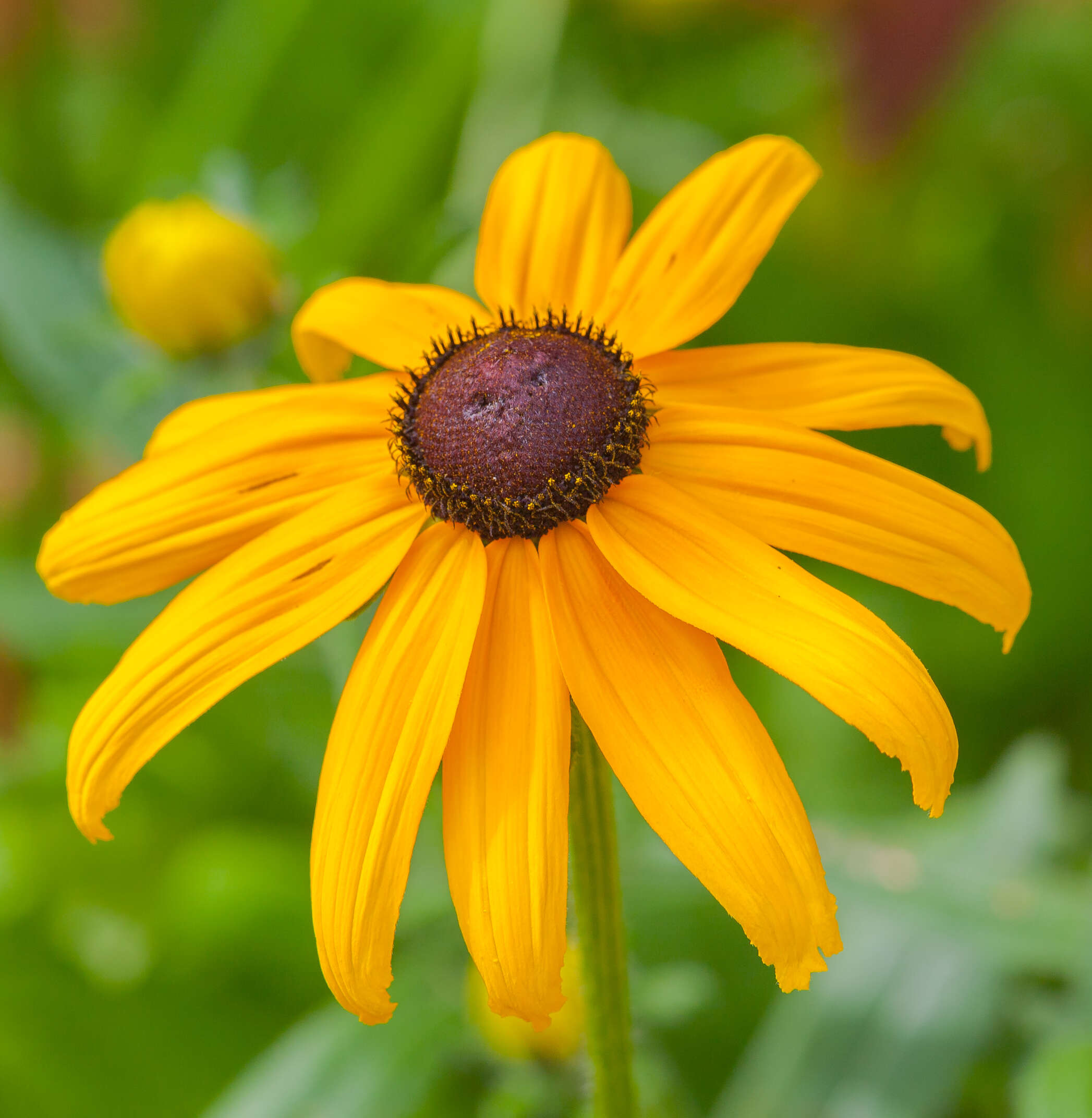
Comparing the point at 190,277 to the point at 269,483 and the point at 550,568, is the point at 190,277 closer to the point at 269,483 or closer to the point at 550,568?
the point at 269,483

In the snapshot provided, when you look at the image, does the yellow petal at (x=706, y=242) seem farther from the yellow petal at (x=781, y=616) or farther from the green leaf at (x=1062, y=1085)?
the green leaf at (x=1062, y=1085)

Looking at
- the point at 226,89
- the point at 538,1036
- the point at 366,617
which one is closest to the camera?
the point at 538,1036

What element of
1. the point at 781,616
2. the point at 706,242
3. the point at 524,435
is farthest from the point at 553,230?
the point at 781,616

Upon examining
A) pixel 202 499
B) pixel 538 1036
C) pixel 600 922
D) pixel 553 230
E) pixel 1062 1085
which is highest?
pixel 553 230

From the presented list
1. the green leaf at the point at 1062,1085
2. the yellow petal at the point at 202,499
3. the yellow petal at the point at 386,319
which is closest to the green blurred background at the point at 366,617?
the green leaf at the point at 1062,1085

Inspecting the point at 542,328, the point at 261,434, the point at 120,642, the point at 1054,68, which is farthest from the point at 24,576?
the point at 1054,68

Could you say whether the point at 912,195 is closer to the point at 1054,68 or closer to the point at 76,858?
the point at 1054,68
